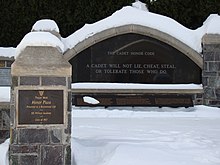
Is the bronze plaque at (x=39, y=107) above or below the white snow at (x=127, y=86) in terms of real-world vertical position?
below

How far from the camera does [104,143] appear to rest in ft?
16.8

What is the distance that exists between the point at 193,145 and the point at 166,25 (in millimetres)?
4729

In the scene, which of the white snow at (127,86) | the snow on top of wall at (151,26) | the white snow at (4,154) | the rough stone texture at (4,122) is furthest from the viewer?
the snow on top of wall at (151,26)

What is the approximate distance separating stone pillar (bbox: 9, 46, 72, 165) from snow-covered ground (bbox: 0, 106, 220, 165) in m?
0.29

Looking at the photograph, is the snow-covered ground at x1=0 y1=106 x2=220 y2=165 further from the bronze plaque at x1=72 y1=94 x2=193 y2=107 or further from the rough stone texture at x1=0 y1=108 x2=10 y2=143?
the rough stone texture at x1=0 y1=108 x2=10 y2=143

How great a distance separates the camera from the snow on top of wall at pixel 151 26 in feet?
30.3

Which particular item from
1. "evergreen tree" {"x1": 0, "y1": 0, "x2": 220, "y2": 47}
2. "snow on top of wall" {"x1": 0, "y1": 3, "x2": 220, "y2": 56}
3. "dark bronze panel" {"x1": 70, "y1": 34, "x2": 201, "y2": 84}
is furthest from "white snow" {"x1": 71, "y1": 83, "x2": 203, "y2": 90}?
"evergreen tree" {"x1": 0, "y1": 0, "x2": 220, "y2": 47}

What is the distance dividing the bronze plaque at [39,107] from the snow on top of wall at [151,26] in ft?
15.7

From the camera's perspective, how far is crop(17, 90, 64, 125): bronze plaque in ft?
14.8

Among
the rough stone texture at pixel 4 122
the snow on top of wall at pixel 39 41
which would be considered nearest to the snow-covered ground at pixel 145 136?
the rough stone texture at pixel 4 122

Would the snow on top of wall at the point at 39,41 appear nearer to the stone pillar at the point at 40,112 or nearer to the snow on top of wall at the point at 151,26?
the stone pillar at the point at 40,112

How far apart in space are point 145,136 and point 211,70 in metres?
4.02

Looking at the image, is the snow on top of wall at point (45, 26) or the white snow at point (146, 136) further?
the snow on top of wall at point (45, 26)

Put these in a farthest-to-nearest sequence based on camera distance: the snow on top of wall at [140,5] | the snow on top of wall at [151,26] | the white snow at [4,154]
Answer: the snow on top of wall at [140,5], the snow on top of wall at [151,26], the white snow at [4,154]
